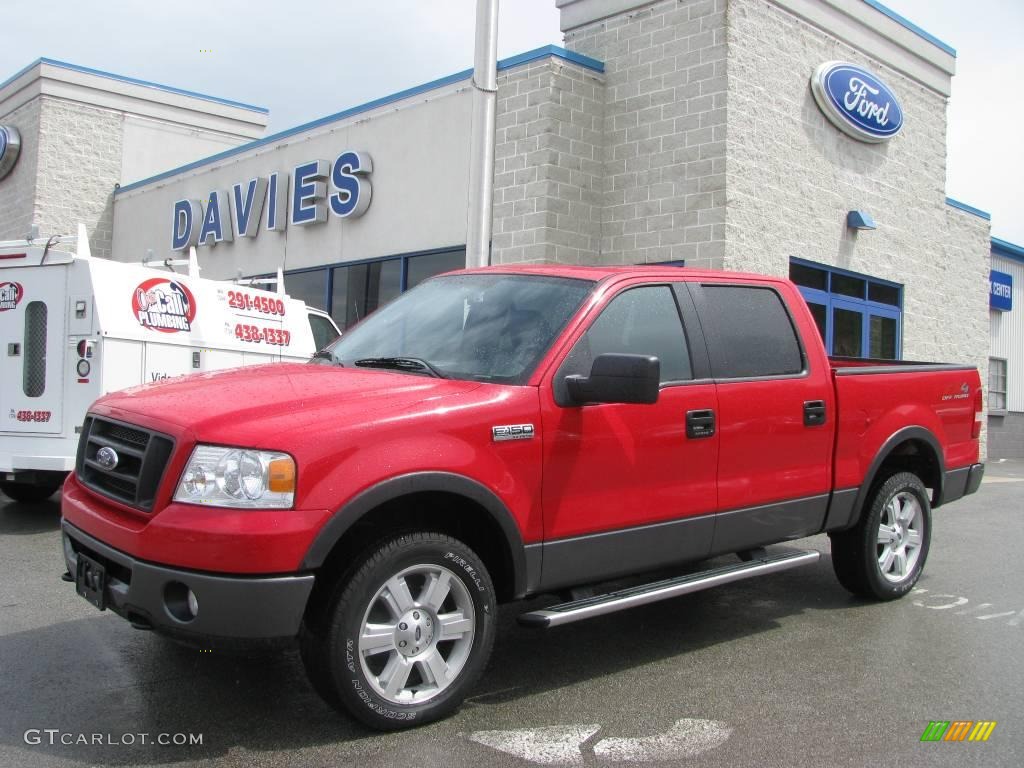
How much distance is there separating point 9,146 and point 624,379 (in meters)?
23.7

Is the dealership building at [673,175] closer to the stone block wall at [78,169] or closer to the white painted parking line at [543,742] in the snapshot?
the stone block wall at [78,169]

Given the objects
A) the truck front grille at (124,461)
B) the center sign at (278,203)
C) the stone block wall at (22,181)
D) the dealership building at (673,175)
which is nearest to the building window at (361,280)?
the dealership building at (673,175)

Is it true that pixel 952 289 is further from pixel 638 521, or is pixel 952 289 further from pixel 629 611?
pixel 638 521

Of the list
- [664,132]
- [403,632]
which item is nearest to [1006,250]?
[664,132]

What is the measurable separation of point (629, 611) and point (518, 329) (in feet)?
7.48

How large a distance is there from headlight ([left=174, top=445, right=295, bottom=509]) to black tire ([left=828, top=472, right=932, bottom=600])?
3910mm

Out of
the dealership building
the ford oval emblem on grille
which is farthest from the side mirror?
the dealership building

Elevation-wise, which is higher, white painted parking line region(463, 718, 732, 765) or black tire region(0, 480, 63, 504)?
black tire region(0, 480, 63, 504)

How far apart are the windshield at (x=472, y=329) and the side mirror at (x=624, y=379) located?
0.33 meters

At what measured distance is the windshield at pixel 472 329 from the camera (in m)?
4.45

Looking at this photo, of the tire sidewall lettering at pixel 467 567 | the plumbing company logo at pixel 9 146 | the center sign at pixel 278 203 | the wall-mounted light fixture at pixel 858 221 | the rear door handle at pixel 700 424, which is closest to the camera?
the tire sidewall lettering at pixel 467 567

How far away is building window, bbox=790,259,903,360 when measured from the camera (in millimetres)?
14148

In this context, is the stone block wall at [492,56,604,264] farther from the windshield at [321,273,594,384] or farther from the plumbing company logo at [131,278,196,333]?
the windshield at [321,273,594,384]

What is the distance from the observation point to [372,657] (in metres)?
3.88
